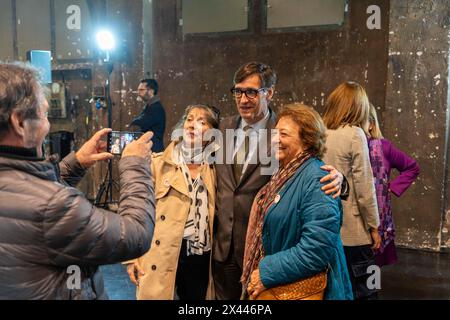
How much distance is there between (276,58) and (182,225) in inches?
162

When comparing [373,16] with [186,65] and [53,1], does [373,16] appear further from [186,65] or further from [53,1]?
[53,1]

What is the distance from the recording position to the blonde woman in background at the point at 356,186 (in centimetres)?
279

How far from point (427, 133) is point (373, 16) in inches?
62.3

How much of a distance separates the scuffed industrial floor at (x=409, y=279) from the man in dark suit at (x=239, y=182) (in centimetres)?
157

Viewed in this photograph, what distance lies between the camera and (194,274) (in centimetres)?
257

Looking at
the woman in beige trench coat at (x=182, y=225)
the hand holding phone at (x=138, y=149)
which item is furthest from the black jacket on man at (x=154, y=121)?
the hand holding phone at (x=138, y=149)

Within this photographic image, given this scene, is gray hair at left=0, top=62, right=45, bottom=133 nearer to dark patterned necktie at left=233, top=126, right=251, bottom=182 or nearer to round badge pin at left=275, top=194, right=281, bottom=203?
round badge pin at left=275, top=194, right=281, bottom=203

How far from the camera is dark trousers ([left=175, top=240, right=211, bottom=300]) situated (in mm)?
2547

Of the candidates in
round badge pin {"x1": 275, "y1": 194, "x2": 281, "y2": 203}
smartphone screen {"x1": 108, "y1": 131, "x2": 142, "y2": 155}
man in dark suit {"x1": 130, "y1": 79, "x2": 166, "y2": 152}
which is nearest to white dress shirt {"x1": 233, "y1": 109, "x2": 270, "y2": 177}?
round badge pin {"x1": 275, "y1": 194, "x2": 281, "y2": 203}

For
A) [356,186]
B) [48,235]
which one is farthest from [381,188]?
[48,235]

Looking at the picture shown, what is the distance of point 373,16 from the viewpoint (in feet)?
18.0

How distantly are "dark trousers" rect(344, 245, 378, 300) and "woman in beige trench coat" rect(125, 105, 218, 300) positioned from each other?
901 millimetres

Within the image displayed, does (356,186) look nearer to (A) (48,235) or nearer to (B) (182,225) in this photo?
(B) (182,225)

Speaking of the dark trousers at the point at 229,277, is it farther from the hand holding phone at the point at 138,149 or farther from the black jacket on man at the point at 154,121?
the black jacket on man at the point at 154,121
